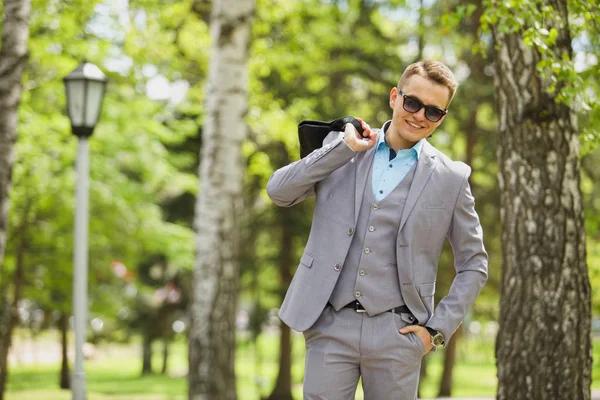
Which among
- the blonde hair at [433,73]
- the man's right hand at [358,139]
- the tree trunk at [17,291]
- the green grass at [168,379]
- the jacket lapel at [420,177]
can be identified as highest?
the blonde hair at [433,73]

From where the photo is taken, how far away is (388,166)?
3.50 m

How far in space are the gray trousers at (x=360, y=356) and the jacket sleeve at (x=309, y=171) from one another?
490 millimetres

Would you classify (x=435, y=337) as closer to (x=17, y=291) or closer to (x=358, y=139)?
(x=358, y=139)

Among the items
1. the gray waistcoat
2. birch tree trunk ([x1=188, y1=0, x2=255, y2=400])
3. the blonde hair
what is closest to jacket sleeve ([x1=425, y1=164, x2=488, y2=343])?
the gray waistcoat

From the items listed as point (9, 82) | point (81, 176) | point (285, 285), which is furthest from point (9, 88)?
point (285, 285)

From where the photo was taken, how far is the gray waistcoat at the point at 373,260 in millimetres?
3324

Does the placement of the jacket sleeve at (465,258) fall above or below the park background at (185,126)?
below

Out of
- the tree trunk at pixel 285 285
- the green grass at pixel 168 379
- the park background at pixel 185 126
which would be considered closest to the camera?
the park background at pixel 185 126

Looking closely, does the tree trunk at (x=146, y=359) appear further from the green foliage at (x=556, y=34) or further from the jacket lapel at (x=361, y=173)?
the jacket lapel at (x=361, y=173)

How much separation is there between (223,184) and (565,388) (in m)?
5.13

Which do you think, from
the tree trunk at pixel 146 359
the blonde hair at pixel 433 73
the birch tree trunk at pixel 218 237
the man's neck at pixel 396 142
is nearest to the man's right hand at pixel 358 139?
the man's neck at pixel 396 142

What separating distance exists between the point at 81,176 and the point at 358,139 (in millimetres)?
5026

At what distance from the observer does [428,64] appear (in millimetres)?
3445

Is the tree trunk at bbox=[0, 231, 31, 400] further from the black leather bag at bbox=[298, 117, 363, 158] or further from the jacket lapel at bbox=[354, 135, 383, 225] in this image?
the jacket lapel at bbox=[354, 135, 383, 225]
